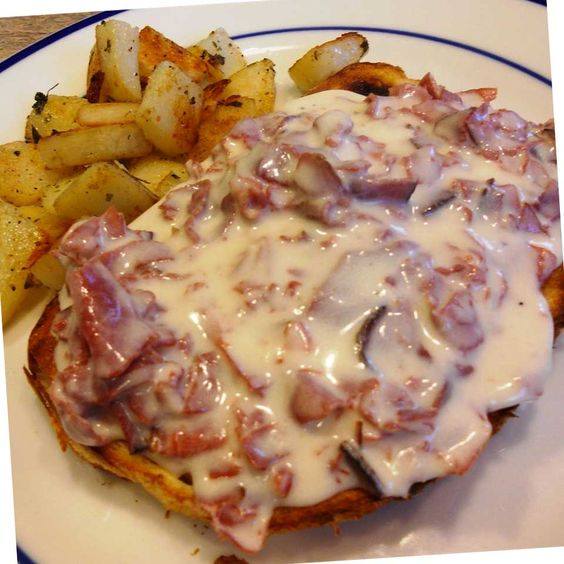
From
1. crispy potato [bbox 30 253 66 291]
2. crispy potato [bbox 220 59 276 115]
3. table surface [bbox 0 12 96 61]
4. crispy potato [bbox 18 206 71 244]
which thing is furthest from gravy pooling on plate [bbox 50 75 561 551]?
table surface [bbox 0 12 96 61]

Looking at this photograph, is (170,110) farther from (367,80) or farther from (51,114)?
(367,80)

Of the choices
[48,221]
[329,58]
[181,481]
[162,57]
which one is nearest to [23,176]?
[48,221]

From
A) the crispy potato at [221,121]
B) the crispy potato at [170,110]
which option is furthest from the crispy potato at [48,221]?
the crispy potato at [221,121]

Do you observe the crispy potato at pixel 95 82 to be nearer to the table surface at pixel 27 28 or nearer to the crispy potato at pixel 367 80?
the table surface at pixel 27 28

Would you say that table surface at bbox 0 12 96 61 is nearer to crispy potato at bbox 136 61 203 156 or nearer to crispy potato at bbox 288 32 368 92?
crispy potato at bbox 136 61 203 156

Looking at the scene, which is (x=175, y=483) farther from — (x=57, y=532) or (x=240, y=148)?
(x=240, y=148)

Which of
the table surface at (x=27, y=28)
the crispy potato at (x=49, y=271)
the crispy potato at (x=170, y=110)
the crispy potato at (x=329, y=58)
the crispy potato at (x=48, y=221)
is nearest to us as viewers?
the crispy potato at (x=49, y=271)
